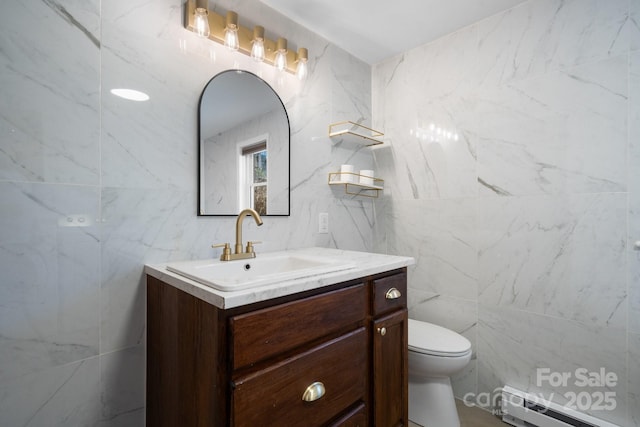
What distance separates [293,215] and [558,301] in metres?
1.47

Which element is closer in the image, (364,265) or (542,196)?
(364,265)

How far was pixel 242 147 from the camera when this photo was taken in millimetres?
1528

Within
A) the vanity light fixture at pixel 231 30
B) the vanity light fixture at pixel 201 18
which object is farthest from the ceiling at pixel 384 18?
the vanity light fixture at pixel 201 18

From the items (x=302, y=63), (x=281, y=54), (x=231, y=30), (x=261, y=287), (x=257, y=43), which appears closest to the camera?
(x=261, y=287)

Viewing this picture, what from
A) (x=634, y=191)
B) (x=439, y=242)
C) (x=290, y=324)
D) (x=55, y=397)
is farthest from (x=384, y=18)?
(x=55, y=397)

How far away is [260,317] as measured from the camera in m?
0.84

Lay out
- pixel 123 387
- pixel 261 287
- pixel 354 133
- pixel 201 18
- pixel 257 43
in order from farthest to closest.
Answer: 1. pixel 354 133
2. pixel 257 43
3. pixel 201 18
4. pixel 123 387
5. pixel 261 287

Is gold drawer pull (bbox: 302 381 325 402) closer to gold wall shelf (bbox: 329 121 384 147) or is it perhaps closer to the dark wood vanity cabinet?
the dark wood vanity cabinet

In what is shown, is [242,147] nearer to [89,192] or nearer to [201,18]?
[201,18]

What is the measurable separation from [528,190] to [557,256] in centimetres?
37

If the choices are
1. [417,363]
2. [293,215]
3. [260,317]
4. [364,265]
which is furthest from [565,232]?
[260,317]

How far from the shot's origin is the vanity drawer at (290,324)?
805mm

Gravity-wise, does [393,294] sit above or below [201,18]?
below

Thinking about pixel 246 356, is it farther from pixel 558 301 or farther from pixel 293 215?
pixel 558 301
